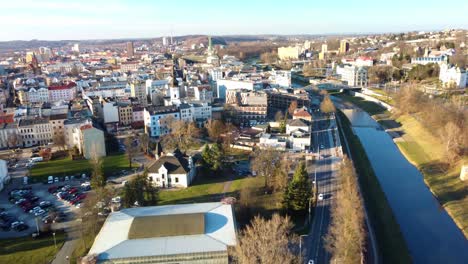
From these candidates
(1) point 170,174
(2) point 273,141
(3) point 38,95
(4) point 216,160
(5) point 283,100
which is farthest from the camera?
(3) point 38,95

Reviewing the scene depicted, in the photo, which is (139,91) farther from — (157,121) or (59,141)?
(59,141)

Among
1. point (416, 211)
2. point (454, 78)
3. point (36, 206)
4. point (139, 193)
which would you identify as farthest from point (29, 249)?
point (454, 78)

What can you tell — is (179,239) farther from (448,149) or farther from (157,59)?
(157,59)

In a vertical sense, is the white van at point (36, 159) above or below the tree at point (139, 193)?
below

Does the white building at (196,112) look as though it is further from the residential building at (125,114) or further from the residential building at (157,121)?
the residential building at (125,114)

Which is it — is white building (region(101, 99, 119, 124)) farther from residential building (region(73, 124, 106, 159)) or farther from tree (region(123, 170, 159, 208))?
tree (region(123, 170, 159, 208))

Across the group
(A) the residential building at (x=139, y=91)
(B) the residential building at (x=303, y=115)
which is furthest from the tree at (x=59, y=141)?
(B) the residential building at (x=303, y=115)

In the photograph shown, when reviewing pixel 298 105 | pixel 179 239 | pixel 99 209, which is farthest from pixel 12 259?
pixel 298 105
